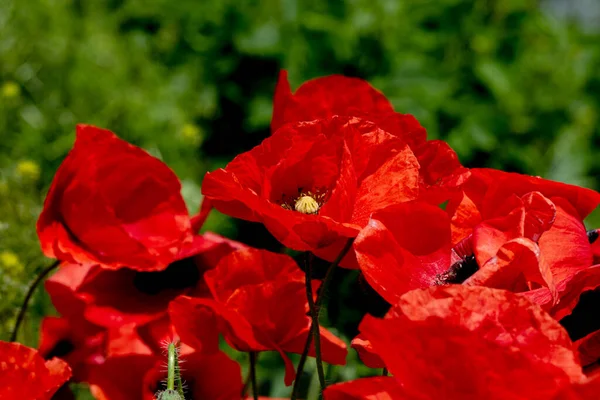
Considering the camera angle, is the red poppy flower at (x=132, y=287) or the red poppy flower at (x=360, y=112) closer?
the red poppy flower at (x=360, y=112)

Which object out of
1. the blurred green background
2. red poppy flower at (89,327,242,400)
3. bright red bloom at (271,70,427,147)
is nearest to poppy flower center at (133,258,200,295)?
red poppy flower at (89,327,242,400)

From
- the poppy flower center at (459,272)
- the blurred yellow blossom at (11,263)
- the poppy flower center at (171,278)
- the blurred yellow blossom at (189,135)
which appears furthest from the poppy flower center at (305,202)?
the blurred yellow blossom at (189,135)

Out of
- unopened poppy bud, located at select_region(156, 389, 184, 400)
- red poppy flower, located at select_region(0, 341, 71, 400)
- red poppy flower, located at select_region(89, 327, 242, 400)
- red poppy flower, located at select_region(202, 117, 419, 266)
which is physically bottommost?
red poppy flower, located at select_region(89, 327, 242, 400)

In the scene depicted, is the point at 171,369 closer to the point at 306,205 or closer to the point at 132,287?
the point at 306,205

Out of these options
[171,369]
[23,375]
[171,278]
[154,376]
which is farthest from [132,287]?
[171,369]

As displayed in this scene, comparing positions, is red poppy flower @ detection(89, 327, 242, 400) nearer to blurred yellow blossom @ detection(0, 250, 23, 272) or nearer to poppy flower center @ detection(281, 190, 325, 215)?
poppy flower center @ detection(281, 190, 325, 215)

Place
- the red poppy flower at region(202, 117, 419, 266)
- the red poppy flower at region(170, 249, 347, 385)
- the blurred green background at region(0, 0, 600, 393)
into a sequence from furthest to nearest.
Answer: the blurred green background at region(0, 0, 600, 393)
the red poppy flower at region(170, 249, 347, 385)
the red poppy flower at region(202, 117, 419, 266)

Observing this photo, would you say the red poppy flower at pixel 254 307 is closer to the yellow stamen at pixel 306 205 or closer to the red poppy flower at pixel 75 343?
the yellow stamen at pixel 306 205
